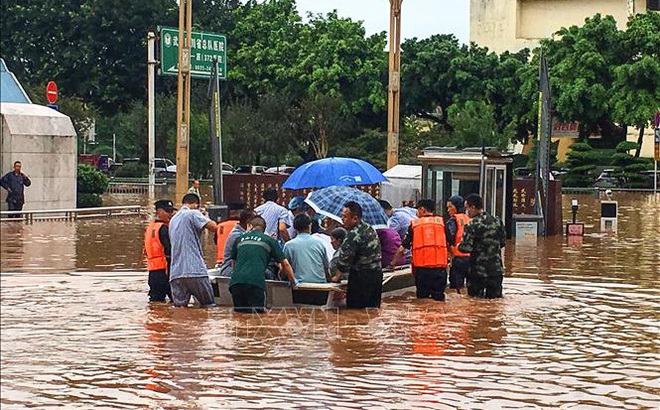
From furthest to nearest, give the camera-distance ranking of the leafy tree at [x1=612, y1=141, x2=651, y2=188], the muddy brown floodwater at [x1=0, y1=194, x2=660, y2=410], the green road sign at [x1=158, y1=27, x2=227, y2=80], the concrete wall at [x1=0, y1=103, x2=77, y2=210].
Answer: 1. the leafy tree at [x1=612, y1=141, x2=651, y2=188]
2. the green road sign at [x1=158, y1=27, x2=227, y2=80]
3. the concrete wall at [x1=0, y1=103, x2=77, y2=210]
4. the muddy brown floodwater at [x1=0, y1=194, x2=660, y2=410]

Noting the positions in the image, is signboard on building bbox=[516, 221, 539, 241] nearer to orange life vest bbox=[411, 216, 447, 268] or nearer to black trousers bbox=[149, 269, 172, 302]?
orange life vest bbox=[411, 216, 447, 268]

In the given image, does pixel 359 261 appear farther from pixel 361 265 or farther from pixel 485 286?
pixel 485 286

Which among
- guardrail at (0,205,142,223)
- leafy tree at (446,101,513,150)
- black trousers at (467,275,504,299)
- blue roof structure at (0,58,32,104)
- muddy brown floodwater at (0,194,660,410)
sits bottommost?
muddy brown floodwater at (0,194,660,410)

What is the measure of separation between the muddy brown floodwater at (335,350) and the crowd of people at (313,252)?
0.28 m

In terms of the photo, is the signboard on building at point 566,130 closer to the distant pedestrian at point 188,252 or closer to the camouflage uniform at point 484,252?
the camouflage uniform at point 484,252

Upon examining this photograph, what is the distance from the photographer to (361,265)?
1412cm

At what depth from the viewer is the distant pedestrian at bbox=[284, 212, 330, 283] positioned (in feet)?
46.4

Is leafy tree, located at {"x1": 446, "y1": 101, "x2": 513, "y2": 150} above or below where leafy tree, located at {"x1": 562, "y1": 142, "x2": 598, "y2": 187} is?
above

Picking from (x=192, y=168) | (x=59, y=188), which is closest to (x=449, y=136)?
(x=192, y=168)

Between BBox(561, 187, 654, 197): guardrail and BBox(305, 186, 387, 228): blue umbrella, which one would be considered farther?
BBox(561, 187, 654, 197): guardrail

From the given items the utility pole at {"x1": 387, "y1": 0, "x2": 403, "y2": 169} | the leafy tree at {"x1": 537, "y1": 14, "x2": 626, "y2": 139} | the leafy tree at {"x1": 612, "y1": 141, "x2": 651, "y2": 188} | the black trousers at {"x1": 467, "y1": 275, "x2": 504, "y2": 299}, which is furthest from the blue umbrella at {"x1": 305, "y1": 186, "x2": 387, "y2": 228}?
the leafy tree at {"x1": 537, "y1": 14, "x2": 626, "y2": 139}

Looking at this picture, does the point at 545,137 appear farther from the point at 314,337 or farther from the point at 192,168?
the point at 192,168

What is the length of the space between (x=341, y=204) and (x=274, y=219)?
850 millimetres

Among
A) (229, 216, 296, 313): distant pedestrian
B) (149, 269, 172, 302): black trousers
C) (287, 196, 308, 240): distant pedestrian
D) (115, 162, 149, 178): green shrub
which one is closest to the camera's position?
(229, 216, 296, 313): distant pedestrian
